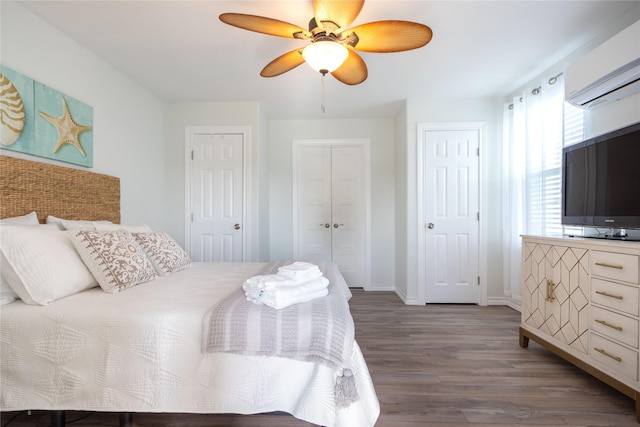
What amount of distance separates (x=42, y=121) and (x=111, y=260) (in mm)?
1198

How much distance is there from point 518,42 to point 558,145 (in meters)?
0.97

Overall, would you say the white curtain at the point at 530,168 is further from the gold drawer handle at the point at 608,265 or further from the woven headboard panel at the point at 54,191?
the woven headboard panel at the point at 54,191

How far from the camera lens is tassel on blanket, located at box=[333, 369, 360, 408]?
1068 millimetres

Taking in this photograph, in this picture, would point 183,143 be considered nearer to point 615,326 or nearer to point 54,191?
point 54,191

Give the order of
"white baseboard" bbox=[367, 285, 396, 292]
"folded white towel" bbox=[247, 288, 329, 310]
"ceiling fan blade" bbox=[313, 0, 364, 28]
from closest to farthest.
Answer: "folded white towel" bbox=[247, 288, 329, 310]
"ceiling fan blade" bbox=[313, 0, 364, 28]
"white baseboard" bbox=[367, 285, 396, 292]

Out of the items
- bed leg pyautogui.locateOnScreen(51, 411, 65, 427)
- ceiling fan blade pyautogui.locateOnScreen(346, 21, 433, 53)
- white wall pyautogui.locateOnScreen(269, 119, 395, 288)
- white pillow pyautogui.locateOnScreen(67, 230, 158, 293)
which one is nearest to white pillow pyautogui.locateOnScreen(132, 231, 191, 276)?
white pillow pyautogui.locateOnScreen(67, 230, 158, 293)

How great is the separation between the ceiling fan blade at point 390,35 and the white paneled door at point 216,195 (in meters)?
2.11

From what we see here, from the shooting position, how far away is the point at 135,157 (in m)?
2.85

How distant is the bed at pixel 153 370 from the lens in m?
1.10

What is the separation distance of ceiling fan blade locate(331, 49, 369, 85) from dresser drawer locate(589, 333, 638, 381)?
2184 mm

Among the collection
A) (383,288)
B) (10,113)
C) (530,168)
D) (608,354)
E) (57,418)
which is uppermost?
(10,113)

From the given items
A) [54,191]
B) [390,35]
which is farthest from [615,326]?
[54,191]

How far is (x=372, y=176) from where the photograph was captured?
3.92 meters

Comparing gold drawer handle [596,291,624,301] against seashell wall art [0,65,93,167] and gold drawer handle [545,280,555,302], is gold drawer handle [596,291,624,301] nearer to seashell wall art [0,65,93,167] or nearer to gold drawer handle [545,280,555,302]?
gold drawer handle [545,280,555,302]
